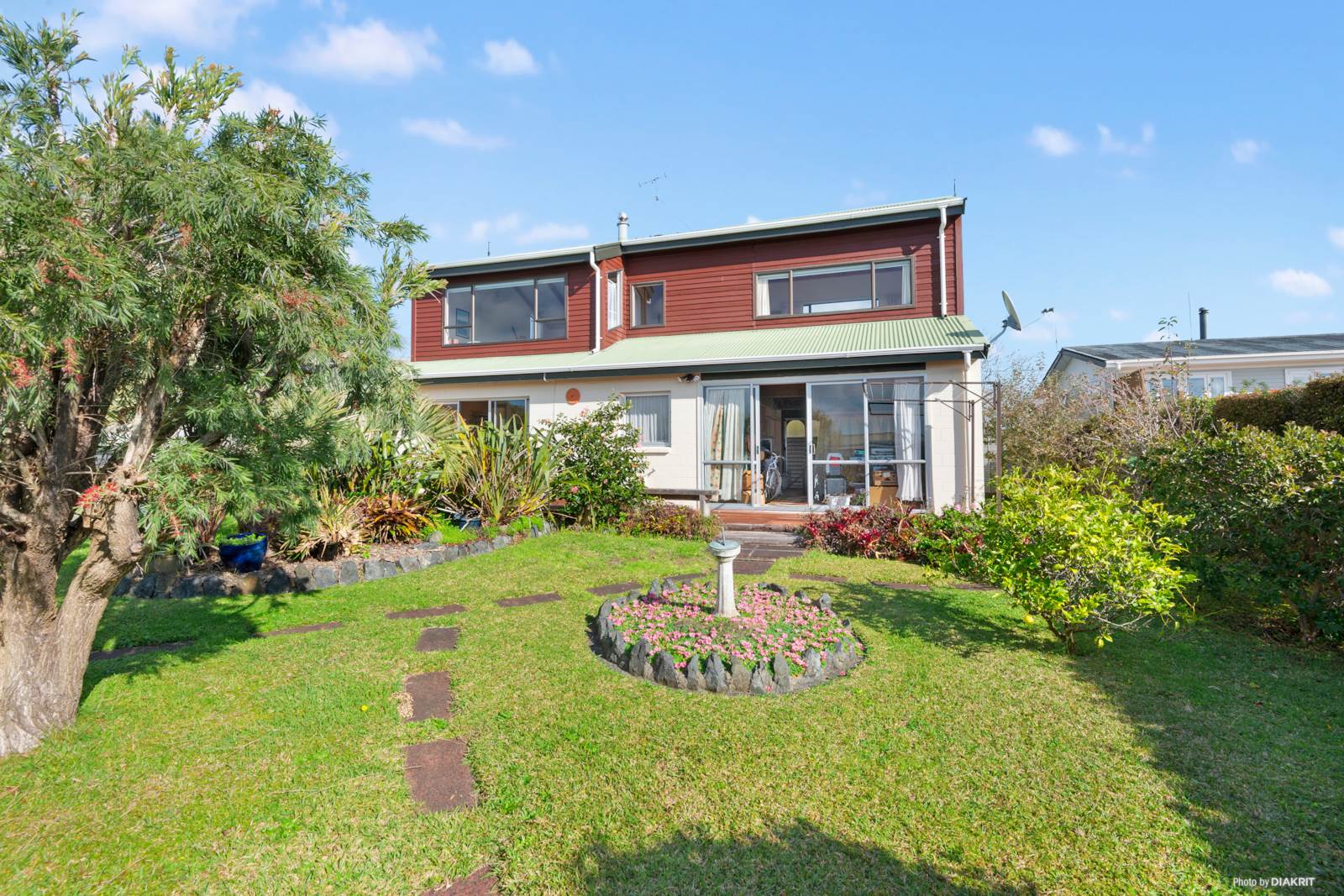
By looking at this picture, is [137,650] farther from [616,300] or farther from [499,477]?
[616,300]

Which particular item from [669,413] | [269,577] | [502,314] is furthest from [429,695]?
[502,314]

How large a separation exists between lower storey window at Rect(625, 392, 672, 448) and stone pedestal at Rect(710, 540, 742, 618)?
7.38 m

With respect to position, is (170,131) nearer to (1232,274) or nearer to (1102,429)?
(1102,429)

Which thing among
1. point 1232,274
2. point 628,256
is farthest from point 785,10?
point 1232,274

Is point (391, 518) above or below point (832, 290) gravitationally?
below

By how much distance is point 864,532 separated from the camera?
28.5 ft

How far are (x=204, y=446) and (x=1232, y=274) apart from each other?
2146 centimetres

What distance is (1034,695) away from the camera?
13.1 ft

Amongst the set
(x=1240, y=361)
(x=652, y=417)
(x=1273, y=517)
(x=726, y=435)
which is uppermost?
(x=1240, y=361)

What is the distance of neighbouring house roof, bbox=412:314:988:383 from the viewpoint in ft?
35.4

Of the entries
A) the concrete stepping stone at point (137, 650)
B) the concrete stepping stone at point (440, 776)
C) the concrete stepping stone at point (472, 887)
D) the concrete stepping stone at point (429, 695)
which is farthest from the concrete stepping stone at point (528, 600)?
the concrete stepping stone at point (472, 887)

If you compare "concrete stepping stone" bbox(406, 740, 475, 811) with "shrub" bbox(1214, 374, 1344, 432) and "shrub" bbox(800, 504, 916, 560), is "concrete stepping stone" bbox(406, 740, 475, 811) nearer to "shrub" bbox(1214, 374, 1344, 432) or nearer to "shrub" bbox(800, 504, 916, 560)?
"shrub" bbox(800, 504, 916, 560)

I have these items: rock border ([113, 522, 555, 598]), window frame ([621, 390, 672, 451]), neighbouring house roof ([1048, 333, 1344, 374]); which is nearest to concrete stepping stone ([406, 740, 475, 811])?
rock border ([113, 522, 555, 598])

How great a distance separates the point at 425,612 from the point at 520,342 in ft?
33.8
